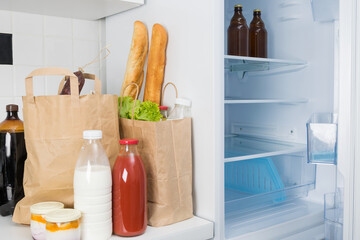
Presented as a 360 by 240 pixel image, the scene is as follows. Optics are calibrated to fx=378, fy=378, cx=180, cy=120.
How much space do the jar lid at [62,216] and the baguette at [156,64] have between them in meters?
0.54

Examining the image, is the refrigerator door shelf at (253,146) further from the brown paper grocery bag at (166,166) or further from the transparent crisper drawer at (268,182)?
the brown paper grocery bag at (166,166)

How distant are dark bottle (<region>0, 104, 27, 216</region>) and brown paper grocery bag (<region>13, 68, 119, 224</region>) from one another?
0.11 metres

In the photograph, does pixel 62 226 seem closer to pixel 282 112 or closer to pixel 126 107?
pixel 126 107

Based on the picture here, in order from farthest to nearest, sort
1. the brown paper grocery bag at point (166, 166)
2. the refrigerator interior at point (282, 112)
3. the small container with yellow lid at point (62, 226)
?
1. the refrigerator interior at point (282, 112)
2. the brown paper grocery bag at point (166, 166)
3. the small container with yellow lid at point (62, 226)

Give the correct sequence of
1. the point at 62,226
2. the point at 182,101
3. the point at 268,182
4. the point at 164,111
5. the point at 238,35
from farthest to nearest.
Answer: the point at 268,182 < the point at 238,35 < the point at 164,111 < the point at 182,101 < the point at 62,226

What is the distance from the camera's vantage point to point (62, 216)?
1.00 meters

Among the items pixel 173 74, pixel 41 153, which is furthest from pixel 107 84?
pixel 41 153

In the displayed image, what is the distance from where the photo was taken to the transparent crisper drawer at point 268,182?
63.9 inches

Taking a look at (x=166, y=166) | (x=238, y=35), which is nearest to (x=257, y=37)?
(x=238, y=35)

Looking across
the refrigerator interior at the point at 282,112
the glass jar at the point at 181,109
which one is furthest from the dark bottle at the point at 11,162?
the refrigerator interior at the point at 282,112

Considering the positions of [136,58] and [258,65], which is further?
[258,65]

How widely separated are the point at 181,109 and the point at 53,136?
0.44 metres

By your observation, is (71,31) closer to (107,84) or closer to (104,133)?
(107,84)

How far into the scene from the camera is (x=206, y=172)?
129 cm
